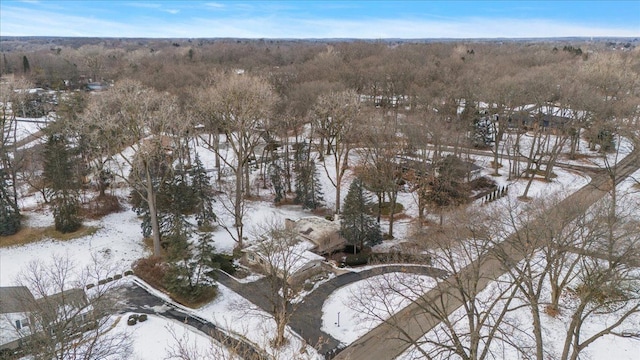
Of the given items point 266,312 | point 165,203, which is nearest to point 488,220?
point 266,312

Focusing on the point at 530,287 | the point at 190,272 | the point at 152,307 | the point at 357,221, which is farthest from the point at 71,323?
the point at 530,287

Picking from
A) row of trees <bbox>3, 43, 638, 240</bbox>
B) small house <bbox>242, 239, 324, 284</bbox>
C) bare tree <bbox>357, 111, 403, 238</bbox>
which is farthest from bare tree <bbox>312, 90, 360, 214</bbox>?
small house <bbox>242, 239, 324, 284</bbox>

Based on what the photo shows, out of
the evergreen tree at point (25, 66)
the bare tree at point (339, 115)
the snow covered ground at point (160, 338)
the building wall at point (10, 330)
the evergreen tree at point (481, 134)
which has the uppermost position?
the evergreen tree at point (25, 66)

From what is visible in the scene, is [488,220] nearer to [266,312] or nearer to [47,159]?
[266,312]

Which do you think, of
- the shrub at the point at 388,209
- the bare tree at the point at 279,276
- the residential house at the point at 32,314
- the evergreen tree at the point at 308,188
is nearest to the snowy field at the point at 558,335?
the bare tree at the point at 279,276

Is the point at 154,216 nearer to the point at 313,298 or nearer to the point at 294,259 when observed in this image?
the point at 294,259

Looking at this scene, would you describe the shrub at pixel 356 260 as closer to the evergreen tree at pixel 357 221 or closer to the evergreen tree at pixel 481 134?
the evergreen tree at pixel 357 221
